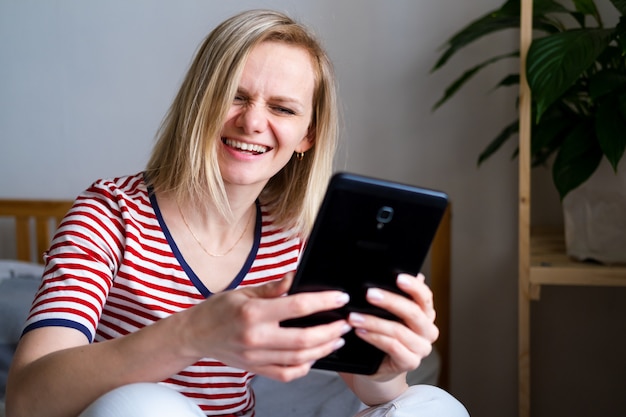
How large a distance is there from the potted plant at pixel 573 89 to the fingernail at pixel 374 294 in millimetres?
686

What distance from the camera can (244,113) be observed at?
1.05 metres

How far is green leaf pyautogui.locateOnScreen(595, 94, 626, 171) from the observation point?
4.42 ft

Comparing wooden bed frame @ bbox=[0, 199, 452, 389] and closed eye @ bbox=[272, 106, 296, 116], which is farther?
wooden bed frame @ bbox=[0, 199, 452, 389]

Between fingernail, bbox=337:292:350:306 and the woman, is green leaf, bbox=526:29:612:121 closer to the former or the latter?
the woman

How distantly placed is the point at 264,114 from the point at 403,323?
366 mm

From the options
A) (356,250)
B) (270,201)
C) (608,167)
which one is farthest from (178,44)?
(356,250)

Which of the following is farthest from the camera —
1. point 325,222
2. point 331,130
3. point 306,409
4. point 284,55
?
point 306,409

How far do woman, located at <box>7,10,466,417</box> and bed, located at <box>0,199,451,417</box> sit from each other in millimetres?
285

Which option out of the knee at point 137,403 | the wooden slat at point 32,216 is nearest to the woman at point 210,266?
the knee at point 137,403

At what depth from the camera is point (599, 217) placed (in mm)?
1459

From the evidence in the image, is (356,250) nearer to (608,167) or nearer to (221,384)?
(221,384)

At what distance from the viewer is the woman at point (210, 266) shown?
2.61ft

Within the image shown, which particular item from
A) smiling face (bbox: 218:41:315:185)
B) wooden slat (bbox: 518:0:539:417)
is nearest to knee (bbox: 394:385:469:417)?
smiling face (bbox: 218:41:315:185)

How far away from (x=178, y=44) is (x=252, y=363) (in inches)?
52.0
